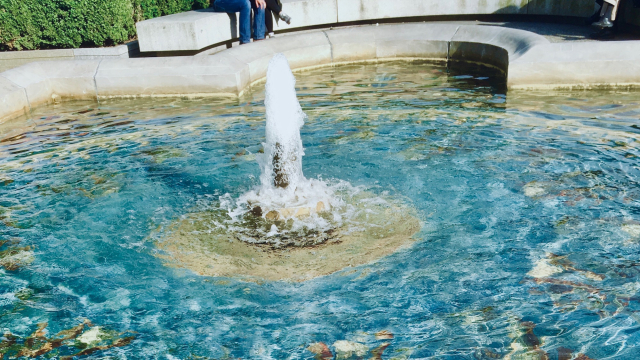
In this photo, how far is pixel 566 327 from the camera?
370 cm

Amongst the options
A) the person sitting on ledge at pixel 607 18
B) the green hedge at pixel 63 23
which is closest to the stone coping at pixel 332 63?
the green hedge at pixel 63 23

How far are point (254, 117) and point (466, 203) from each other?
3.71 meters

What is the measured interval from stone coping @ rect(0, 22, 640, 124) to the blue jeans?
370mm

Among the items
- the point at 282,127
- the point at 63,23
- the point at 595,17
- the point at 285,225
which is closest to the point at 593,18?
the point at 595,17

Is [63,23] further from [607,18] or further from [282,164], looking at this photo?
[607,18]

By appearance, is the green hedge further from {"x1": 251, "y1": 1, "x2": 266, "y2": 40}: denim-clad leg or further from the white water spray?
the white water spray

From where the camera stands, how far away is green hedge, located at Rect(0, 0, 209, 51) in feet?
34.0

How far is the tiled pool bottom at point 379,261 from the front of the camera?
3760mm

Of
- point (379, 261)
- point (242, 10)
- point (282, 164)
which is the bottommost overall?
point (379, 261)

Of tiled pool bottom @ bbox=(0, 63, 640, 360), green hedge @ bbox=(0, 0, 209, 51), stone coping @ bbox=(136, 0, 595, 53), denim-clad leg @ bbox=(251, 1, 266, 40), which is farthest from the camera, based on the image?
denim-clad leg @ bbox=(251, 1, 266, 40)

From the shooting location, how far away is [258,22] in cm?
1067

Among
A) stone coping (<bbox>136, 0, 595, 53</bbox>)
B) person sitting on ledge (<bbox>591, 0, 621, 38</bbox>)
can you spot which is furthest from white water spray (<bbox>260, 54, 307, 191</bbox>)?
person sitting on ledge (<bbox>591, 0, 621, 38</bbox>)

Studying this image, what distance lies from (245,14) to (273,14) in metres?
1.02

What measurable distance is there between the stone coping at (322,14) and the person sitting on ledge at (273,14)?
6.0 inches
